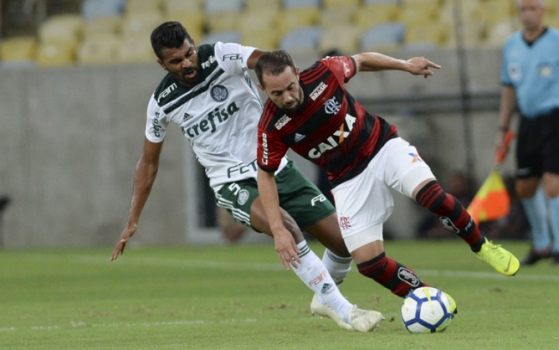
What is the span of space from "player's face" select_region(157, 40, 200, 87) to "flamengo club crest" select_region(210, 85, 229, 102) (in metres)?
0.14

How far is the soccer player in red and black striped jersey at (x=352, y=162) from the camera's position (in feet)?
17.5

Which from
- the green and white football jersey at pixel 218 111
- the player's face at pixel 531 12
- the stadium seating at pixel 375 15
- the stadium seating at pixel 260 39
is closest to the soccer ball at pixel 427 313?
the green and white football jersey at pixel 218 111

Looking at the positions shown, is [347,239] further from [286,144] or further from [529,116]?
[529,116]

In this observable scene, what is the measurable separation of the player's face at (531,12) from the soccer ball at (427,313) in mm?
4473

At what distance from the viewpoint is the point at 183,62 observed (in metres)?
5.98

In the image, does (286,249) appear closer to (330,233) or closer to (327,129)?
(327,129)

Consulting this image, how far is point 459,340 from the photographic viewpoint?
188 inches

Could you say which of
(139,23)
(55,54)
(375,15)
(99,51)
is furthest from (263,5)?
(55,54)

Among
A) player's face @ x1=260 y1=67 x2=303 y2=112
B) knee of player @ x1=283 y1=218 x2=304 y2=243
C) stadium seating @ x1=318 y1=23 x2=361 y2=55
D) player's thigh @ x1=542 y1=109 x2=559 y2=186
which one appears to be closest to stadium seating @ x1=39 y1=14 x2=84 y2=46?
stadium seating @ x1=318 y1=23 x2=361 y2=55

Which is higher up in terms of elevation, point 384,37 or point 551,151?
point 551,151

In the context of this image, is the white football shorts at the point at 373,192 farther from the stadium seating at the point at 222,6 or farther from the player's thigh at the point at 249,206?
the stadium seating at the point at 222,6

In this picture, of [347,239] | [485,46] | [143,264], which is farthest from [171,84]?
[485,46]

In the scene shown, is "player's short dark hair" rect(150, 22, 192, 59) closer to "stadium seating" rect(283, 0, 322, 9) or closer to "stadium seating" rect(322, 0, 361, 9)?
"stadium seating" rect(322, 0, 361, 9)

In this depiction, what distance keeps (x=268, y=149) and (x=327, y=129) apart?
14.0 inches
